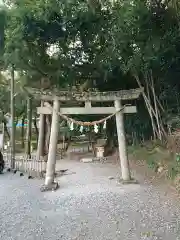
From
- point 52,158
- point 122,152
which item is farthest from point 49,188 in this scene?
point 122,152

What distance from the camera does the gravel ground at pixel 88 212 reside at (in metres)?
4.17

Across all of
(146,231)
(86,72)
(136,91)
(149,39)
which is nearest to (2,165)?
(86,72)

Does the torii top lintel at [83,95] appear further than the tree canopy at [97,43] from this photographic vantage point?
Yes

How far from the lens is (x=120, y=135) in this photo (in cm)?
748

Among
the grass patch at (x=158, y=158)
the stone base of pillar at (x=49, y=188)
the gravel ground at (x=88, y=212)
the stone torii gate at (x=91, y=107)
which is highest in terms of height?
the stone torii gate at (x=91, y=107)

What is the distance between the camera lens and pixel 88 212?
17.1 feet

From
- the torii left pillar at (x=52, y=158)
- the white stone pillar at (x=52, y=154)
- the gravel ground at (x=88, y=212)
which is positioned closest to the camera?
the gravel ground at (x=88, y=212)

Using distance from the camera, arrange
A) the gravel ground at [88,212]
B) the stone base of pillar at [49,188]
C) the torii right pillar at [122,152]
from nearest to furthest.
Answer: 1. the gravel ground at [88,212]
2. the stone base of pillar at [49,188]
3. the torii right pillar at [122,152]

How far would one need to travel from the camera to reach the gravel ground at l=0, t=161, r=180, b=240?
4172 mm

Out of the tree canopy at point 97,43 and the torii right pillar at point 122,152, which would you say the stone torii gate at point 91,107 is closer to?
the torii right pillar at point 122,152

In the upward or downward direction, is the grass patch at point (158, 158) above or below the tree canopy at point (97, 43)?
below

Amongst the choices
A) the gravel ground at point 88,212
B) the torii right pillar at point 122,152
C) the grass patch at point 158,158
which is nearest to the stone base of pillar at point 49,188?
the gravel ground at point 88,212

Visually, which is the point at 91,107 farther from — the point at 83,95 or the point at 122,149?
the point at 122,149

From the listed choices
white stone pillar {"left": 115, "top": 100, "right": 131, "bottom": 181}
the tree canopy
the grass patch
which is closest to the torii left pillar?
white stone pillar {"left": 115, "top": 100, "right": 131, "bottom": 181}
